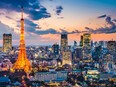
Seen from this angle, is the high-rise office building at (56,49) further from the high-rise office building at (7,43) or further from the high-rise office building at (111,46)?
the high-rise office building at (111,46)

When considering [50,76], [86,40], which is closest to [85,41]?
[86,40]

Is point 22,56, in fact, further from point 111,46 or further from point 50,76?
point 111,46

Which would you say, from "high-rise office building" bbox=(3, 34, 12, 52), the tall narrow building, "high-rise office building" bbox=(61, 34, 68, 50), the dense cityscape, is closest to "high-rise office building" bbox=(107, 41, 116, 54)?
the dense cityscape

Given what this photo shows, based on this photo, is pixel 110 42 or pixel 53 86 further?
pixel 110 42

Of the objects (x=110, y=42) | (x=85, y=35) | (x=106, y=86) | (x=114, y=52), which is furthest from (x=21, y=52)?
(x=85, y=35)

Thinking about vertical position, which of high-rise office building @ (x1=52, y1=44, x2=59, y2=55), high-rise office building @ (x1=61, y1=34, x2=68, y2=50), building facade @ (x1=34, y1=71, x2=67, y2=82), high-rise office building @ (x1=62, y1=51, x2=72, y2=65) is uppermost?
high-rise office building @ (x1=61, y1=34, x2=68, y2=50)

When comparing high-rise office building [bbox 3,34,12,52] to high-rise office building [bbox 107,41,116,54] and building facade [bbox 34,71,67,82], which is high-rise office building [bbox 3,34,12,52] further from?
building facade [bbox 34,71,67,82]

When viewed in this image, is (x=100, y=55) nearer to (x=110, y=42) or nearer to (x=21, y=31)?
(x=110, y=42)

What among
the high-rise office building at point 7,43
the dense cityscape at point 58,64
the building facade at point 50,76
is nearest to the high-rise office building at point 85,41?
the dense cityscape at point 58,64
